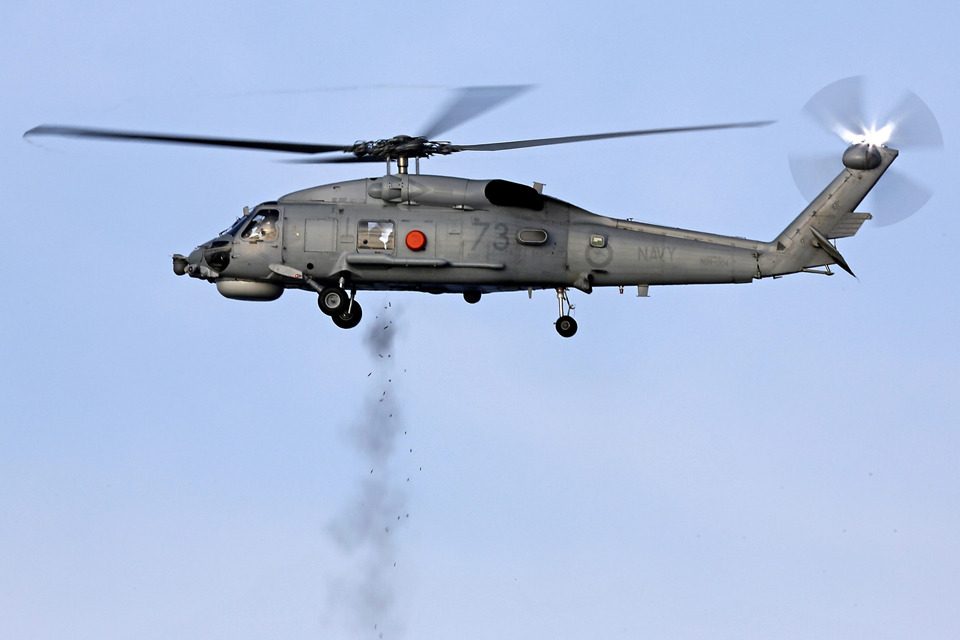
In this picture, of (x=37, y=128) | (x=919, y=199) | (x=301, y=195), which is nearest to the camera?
(x=37, y=128)

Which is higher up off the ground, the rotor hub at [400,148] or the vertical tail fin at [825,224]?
the rotor hub at [400,148]

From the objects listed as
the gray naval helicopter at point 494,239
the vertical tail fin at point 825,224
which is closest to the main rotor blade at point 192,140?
the gray naval helicopter at point 494,239

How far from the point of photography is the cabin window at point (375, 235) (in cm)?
3609

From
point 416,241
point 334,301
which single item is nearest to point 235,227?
point 334,301

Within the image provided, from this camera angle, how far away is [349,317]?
36.9 m

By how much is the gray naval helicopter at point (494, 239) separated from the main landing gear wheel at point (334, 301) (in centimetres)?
3

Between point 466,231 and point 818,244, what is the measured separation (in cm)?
1044

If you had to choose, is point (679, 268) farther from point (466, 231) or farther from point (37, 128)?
point (37, 128)

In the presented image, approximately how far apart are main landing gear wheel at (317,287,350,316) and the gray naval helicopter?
0.10 feet

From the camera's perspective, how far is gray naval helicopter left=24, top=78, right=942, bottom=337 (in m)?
35.5

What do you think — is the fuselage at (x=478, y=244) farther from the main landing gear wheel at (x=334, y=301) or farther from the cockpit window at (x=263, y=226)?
the main landing gear wheel at (x=334, y=301)

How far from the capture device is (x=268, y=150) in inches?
1401

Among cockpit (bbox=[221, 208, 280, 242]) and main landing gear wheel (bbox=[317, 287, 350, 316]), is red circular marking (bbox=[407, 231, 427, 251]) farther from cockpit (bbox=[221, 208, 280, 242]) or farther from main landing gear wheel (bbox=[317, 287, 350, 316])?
cockpit (bbox=[221, 208, 280, 242])

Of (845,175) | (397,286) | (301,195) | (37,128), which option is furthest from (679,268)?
(37,128)
